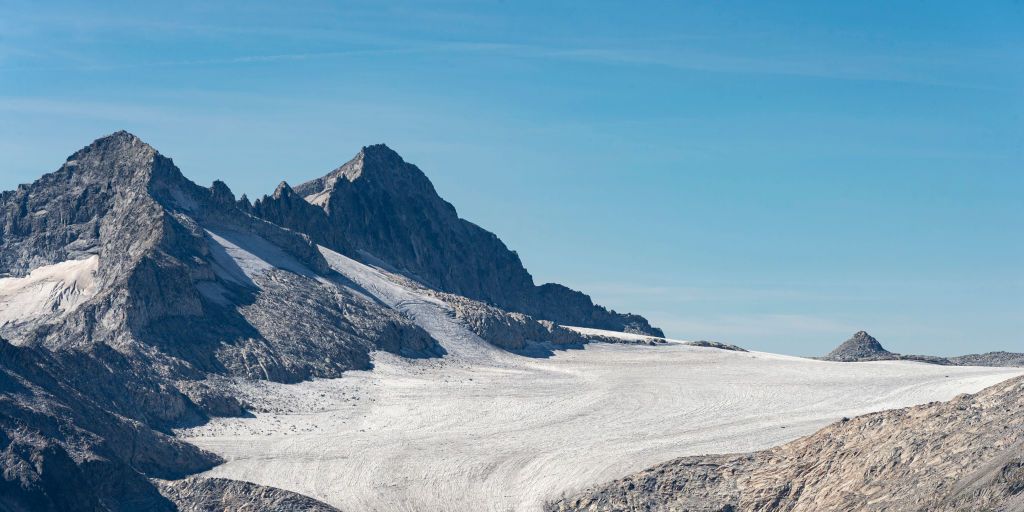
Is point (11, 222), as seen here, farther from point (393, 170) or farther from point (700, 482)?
point (700, 482)

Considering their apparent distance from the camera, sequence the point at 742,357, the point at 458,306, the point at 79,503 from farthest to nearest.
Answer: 1. the point at 458,306
2. the point at 742,357
3. the point at 79,503

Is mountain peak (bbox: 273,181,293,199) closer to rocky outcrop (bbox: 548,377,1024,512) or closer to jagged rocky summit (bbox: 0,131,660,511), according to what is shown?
jagged rocky summit (bbox: 0,131,660,511)

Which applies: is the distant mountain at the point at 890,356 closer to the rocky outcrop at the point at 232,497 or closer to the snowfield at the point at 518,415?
the snowfield at the point at 518,415

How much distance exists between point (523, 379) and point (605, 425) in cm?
1868

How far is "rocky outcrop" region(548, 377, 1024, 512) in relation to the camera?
67688mm

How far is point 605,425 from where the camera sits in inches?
4094

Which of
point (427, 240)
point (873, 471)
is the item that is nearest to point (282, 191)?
point (427, 240)

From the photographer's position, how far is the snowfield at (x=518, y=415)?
294ft

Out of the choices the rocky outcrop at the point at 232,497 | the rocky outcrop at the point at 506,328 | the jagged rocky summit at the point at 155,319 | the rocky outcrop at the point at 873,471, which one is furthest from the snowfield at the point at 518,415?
the rocky outcrop at the point at 873,471

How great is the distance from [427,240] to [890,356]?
56229 mm

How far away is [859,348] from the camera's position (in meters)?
156

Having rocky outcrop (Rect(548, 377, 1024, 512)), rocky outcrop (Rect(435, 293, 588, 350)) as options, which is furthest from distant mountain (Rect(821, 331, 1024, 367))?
rocky outcrop (Rect(548, 377, 1024, 512))

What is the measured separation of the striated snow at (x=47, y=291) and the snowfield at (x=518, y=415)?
69.3ft

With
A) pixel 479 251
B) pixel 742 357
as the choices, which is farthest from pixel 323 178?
pixel 742 357
